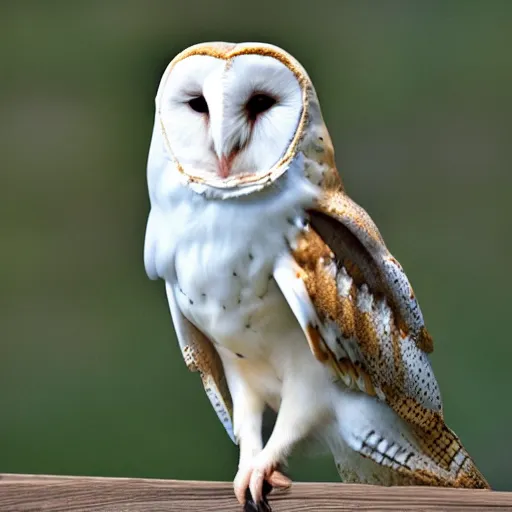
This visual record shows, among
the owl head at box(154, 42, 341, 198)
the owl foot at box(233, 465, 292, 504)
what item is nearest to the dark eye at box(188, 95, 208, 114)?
the owl head at box(154, 42, 341, 198)

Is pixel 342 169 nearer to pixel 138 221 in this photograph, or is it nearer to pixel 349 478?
pixel 138 221

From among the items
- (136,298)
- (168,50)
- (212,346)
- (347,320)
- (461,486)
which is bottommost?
(136,298)

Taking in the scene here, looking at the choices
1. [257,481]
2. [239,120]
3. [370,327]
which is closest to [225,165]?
[239,120]

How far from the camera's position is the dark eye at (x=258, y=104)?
4.78 ft

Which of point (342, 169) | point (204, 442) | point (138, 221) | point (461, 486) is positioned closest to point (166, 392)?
point (204, 442)

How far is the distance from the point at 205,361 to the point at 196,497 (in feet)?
0.83

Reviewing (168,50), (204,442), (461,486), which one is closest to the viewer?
(461,486)

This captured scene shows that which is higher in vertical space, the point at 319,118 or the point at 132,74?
the point at 319,118

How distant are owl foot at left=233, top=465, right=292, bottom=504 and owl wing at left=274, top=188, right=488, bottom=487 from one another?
13 cm

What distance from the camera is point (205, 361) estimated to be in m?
1.66

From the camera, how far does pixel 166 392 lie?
2500mm

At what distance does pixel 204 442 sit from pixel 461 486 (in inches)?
39.9

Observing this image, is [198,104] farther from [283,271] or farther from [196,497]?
[196,497]

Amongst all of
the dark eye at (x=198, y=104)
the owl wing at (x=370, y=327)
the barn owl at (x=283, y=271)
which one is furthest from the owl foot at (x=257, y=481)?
the dark eye at (x=198, y=104)
